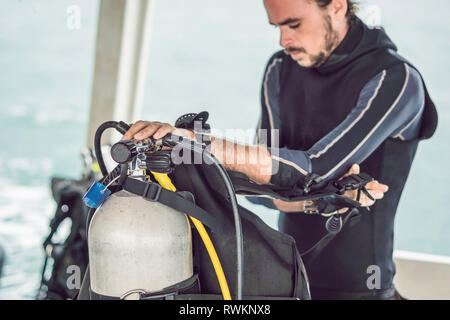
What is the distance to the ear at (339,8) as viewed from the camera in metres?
1.46

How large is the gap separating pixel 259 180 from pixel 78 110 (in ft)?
7.09

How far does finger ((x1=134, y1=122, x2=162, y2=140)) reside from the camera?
0.78 m

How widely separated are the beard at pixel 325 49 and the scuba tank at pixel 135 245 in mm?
936

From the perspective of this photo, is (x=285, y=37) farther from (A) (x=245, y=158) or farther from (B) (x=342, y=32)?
(A) (x=245, y=158)

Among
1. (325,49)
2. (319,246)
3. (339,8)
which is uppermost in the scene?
(339,8)

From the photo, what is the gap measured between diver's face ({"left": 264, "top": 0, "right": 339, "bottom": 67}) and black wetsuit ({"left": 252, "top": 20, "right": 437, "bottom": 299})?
42mm

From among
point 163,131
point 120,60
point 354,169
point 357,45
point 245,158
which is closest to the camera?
point 163,131

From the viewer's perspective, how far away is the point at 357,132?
1249 mm

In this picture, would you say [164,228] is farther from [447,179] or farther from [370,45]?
[447,179]

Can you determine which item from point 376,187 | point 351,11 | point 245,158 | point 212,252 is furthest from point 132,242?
point 351,11

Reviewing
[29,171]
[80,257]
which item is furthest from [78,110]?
[80,257]

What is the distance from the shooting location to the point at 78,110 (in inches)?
118

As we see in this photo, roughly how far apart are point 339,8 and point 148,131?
0.93 metres

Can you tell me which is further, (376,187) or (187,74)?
(187,74)
